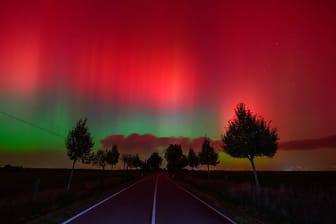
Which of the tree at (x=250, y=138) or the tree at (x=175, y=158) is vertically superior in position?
the tree at (x=175, y=158)

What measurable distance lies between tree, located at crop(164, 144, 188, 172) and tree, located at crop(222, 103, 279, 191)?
339 ft

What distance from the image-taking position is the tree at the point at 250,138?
88.5 feet

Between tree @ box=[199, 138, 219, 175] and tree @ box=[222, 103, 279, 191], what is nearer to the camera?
tree @ box=[222, 103, 279, 191]

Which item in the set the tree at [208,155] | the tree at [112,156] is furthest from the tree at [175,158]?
the tree at [208,155]

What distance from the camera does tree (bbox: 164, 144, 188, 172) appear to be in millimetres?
132738

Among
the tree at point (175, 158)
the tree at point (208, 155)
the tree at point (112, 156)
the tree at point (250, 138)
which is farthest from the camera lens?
the tree at point (175, 158)

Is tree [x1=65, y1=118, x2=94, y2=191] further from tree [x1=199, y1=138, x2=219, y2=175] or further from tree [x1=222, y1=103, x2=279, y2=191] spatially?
tree [x1=199, y1=138, x2=219, y2=175]

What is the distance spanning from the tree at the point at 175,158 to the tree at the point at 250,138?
103366 mm

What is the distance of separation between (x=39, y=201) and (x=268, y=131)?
18.3 metres

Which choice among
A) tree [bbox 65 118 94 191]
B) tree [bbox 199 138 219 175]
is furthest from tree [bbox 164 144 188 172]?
tree [bbox 65 118 94 191]

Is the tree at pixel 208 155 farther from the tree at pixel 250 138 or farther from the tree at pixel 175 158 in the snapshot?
the tree at pixel 175 158

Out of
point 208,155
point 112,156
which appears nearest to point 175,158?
point 112,156

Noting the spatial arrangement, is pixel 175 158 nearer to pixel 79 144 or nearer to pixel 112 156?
pixel 112 156

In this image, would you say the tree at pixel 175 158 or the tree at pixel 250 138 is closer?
the tree at pixel 250 138
